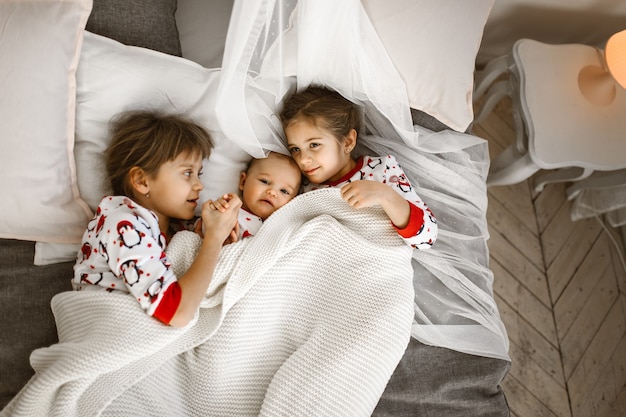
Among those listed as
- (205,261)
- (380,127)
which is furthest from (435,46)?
(205,261)

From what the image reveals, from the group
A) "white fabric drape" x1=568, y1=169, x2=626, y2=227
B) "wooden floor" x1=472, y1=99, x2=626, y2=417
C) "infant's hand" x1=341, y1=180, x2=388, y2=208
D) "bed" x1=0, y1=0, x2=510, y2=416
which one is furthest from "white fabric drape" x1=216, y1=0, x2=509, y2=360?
"white fabric drape" x1=568, y1=169, x2=626, y2=227

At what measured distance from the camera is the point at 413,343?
132 cm

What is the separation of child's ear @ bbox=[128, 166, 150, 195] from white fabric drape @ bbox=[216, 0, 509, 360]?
0.23 meters

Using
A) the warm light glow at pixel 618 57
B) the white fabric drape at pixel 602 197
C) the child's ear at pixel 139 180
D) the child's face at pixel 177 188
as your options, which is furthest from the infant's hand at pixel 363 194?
the white fabric drape at pixel 602 197

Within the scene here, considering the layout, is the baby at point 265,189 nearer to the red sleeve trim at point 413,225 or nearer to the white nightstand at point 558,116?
the red sleeve trim at point 413,225

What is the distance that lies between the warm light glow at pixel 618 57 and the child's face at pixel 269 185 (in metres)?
1.04

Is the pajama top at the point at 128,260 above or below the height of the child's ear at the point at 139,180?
below

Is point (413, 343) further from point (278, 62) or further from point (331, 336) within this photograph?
point (278, 62)

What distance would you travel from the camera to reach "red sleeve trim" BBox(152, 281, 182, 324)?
1092mm

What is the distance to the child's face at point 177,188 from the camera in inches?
50.1

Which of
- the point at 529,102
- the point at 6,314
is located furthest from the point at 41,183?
the point at 529,102

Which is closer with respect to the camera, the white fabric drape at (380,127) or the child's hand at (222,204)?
the white fabric drape at (380,127)

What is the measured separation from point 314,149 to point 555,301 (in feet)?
4.09

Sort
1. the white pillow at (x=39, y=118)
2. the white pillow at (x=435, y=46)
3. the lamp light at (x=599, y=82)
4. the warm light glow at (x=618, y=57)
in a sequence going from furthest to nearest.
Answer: the lamp light at (x=599, y=82)
the warm light glow at (x=618, y=57)
the white pillow at (x=435, y=46)
the white pillow at (x=39, y=118)
